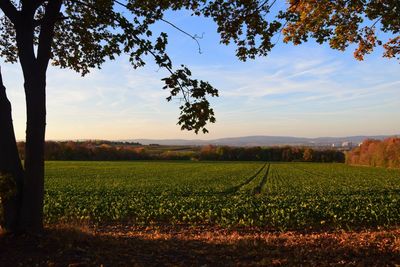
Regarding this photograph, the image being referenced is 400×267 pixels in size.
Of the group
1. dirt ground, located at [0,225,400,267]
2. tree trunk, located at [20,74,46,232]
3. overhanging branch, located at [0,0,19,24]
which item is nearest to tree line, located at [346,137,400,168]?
dirt ground, located at [0,225,400,267]

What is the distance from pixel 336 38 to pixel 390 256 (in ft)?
19.1

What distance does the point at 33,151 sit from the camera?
786 cm

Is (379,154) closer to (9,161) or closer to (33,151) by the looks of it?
(33,151)

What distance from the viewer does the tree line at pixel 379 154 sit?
78.2 metres

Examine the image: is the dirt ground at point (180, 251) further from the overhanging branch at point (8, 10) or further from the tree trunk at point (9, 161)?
the overhanging branch at point (8, 10)

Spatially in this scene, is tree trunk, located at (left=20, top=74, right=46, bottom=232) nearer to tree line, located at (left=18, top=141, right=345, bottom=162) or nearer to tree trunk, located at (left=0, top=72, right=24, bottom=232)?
→ tree trunk, located at (left=0, top=72, right=24, bottom=232)

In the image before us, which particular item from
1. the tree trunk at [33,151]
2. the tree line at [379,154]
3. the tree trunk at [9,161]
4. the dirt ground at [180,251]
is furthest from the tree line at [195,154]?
the dirt ground at [180,251]

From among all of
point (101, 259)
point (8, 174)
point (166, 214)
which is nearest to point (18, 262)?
point (101, 259)

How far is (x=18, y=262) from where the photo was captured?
21.3 ft

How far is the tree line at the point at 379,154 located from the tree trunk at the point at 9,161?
79.2m

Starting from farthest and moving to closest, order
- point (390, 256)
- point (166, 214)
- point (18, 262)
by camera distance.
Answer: point (166, 214) < point (390, 256) < point (18, 262)

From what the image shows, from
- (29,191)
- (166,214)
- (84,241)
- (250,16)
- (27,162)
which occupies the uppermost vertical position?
(250,16)

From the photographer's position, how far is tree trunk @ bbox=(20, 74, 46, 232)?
7.86 m

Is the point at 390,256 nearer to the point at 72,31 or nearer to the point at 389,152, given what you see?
the point at 72,31
